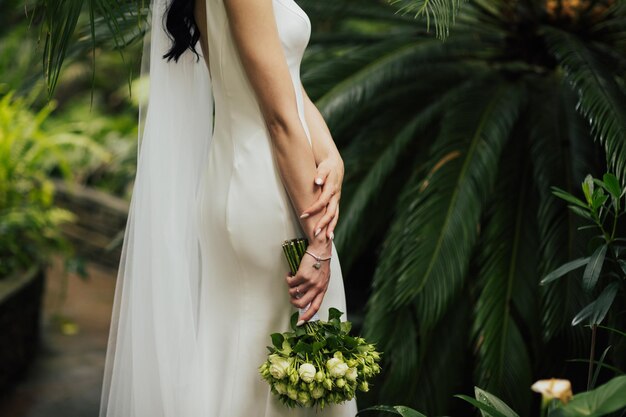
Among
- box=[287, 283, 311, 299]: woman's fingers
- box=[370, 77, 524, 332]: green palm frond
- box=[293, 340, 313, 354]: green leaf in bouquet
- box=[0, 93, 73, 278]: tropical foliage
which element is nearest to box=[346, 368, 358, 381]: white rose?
box=[293, 340, 313, 354]: green leaf in bouquet

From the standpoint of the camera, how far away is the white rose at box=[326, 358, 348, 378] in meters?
1.75

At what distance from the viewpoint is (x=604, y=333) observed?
285 cm

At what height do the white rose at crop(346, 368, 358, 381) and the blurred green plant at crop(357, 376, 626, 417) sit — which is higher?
the white rose at crop(346, 368, 358, 381)

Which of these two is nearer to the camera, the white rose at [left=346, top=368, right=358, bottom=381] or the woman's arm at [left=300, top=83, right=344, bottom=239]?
the white rose at [left=346, top=368, right=358, bottom=381]

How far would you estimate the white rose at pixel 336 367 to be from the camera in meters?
1.75

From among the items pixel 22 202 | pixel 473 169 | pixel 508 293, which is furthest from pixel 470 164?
pixel 22 202

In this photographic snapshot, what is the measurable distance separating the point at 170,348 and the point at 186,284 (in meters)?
0.17

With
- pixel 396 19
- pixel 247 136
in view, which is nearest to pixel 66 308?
pixel 396 19

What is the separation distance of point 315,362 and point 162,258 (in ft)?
1.65

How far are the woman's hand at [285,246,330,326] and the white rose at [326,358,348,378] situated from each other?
15cm

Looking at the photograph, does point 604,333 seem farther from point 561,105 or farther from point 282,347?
point 282,347

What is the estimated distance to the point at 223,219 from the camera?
6.41 ft

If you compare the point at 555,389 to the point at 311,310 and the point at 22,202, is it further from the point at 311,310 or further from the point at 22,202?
the point at 22,202

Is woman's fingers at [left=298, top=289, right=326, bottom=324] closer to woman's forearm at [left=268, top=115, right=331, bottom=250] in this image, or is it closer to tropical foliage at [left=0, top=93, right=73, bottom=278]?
woman's forearm at [left=268, top=115, right=331, bottom=250]
